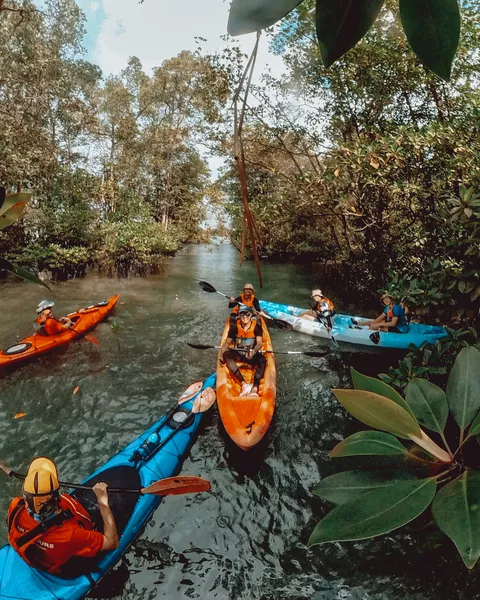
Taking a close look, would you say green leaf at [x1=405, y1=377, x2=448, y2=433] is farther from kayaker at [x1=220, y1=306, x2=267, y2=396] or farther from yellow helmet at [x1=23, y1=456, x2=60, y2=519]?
kayaker at [x1=220, y1=306, x2=267, y2=396]

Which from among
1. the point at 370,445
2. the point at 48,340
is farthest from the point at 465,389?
the point at 48,340

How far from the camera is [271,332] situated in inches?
395

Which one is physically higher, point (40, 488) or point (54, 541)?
point (40, 488)

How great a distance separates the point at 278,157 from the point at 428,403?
15526mm

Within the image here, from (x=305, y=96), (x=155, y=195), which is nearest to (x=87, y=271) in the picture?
(x=155, y=195)

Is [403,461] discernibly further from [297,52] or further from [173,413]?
[297,52]

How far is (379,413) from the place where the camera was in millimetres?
507

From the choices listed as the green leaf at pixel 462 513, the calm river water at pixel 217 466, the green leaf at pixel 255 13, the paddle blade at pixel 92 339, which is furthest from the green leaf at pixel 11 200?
the paddle blade at pixel 92 339

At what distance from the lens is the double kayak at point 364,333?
7.79 meters

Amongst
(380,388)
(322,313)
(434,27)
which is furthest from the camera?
(322,313)

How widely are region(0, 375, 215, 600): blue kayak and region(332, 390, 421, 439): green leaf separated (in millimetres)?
3381

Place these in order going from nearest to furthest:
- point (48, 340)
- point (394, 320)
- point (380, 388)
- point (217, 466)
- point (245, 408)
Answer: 1. point (380, 388)
2. point (217, 466)
3. point (245, 408)
4. point (48, 340)
5. point (394, 320)

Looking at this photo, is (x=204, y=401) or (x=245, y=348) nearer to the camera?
(x=204, y=401)

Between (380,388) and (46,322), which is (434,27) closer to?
(380,388)
